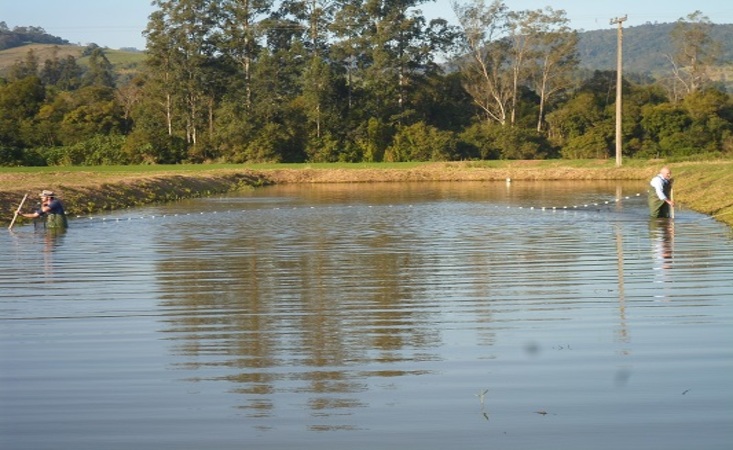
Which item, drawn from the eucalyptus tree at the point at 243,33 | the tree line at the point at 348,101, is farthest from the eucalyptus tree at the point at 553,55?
the eucalyptus tree at the point at 243,33

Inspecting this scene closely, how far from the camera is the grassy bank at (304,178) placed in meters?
33.7

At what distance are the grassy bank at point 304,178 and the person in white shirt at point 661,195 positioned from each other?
4.17ft

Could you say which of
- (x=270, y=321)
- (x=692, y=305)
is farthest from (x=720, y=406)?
(x=270, y=321)

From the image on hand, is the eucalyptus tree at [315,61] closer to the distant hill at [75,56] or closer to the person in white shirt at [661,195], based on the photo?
the person in white shirt at [661,195]

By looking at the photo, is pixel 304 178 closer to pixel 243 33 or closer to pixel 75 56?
pixel 243 33

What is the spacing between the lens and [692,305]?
12867mm

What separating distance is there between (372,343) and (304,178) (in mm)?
48885

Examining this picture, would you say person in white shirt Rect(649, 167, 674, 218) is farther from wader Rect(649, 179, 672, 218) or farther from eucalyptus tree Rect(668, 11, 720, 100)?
eucalyptus tree Rect(668, 11, 720, 100)

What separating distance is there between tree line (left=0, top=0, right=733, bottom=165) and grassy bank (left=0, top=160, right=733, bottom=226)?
9.60 metres

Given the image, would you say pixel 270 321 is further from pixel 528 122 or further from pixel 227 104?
pixel 528 122

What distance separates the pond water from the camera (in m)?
7.86

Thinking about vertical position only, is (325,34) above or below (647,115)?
above

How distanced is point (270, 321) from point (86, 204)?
2444cm

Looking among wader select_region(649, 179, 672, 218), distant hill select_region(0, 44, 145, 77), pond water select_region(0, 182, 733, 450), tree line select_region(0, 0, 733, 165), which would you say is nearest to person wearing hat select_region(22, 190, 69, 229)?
pond water select_region(0, 182, 733, 450)
